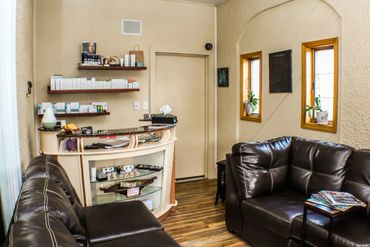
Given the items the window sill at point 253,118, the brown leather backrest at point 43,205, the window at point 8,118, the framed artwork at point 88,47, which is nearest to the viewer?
the brown leather backrest at point 43,205

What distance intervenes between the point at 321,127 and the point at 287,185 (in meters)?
0.82

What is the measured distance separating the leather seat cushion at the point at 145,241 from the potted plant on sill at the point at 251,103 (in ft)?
9.83

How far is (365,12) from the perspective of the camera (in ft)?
9.83

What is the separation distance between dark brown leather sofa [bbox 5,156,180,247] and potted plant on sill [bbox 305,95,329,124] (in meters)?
2.29

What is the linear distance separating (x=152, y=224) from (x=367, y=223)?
1655mm

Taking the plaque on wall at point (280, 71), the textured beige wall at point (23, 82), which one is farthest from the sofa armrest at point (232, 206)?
the textured beige wall at point (23, 82)

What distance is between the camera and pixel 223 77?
527cm

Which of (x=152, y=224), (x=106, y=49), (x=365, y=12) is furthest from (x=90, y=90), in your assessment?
(x=365, y=12)

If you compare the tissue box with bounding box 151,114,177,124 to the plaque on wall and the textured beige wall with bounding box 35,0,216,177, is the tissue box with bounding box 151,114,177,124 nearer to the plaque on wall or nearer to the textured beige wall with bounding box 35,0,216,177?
the textured beige wall with bounding box 35,0,216,177

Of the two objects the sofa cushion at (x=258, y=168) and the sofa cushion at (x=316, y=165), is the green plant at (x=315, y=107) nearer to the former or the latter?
the sofa cushion at (x=316, y=165)

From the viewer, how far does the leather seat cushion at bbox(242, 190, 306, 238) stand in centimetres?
259

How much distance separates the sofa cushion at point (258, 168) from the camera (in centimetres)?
307

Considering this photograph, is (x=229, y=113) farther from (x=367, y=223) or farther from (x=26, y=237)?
(x=26, y=237)

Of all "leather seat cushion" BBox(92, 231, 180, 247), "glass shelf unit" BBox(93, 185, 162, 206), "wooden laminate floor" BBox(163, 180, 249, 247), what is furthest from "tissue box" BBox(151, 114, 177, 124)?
"leather seat cushion" BBox(92, 231, 180, 247)
